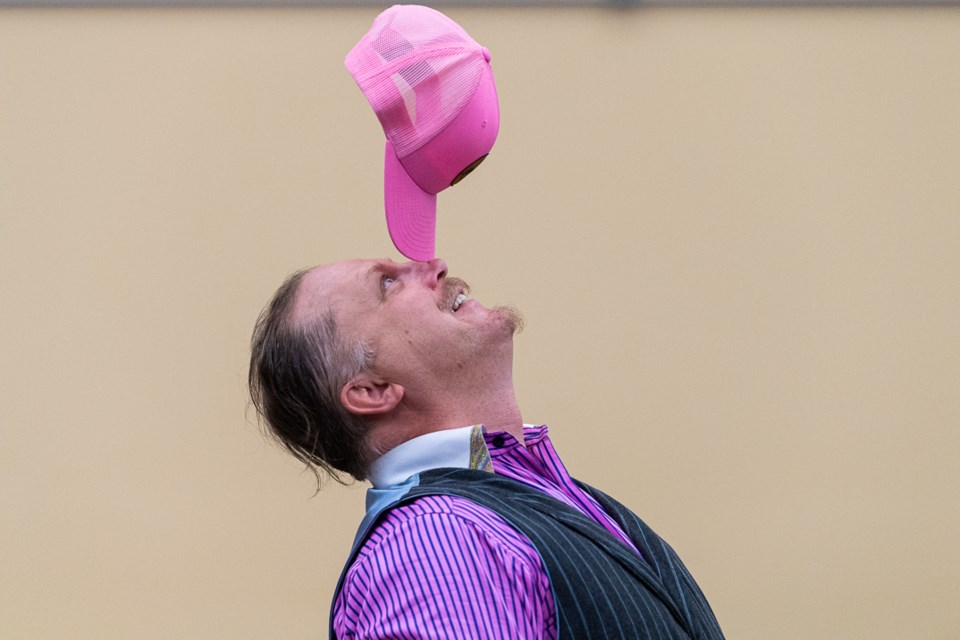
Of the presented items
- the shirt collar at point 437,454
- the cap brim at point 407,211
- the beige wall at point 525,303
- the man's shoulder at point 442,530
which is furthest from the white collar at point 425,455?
the beige wall at point 525,303

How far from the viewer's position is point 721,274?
2932mm

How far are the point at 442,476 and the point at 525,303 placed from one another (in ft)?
5.13

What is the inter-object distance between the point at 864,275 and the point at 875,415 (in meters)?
0.37

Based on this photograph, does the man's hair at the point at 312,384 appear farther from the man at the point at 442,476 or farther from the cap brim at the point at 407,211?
the cap brim at the point at 407,211

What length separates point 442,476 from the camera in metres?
1.37

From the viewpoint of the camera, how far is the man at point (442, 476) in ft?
3.83

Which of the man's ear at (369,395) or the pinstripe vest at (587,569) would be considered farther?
the man's ear at (369,395)

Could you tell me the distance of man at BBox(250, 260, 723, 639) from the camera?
1.17 m

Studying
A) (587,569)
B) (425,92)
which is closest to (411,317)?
(425,92)

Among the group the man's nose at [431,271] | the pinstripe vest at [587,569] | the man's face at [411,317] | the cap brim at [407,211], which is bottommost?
the pinstripe vest at [587,569]

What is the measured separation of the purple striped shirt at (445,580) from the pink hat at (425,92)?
1.50ft

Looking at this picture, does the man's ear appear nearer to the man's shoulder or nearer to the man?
the man

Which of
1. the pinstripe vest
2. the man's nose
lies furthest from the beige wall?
the pinstripe vest

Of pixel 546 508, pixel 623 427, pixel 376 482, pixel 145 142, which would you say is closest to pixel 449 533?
pixel 546 508
